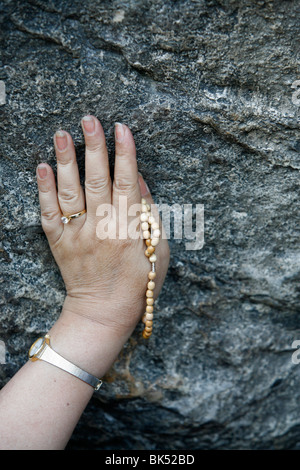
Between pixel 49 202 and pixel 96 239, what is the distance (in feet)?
0.50

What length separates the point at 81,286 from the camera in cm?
121

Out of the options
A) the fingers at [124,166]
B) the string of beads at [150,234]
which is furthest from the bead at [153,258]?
the fingers at [124,166]

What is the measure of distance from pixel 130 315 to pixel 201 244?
31 cm

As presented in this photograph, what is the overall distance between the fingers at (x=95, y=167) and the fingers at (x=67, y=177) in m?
0.03

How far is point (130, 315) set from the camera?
1214 mm

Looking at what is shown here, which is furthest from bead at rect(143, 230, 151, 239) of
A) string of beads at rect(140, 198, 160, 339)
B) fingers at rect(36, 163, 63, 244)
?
fingers at rect(36, 163, 63, 244)

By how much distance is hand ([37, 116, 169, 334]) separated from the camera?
109 centimetres

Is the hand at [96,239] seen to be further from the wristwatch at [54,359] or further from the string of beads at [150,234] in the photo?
the wristwatch at [54,359]

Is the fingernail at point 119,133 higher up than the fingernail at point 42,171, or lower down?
higher up

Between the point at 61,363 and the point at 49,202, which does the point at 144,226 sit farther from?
the point at 61,363

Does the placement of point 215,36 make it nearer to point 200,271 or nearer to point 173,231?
point 173,231

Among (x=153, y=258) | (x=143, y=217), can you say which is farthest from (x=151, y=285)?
(x=143, y=217)

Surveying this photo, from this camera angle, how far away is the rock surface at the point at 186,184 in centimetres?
106

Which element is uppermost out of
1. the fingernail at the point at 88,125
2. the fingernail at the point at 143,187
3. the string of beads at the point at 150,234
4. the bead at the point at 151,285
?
the fingernail at the point at 88,125
